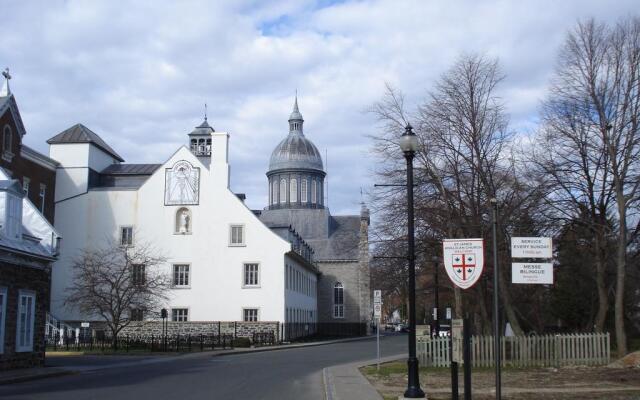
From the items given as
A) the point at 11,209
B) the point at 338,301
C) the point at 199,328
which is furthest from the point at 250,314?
the point at 11,209

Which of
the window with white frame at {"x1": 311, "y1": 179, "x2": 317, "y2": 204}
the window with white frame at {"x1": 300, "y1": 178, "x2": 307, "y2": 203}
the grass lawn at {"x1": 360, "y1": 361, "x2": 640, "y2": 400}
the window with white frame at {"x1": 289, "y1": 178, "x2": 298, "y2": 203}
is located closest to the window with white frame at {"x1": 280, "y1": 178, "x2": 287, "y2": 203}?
the window with white frame at {"x1": 289, "y1": 178, "x2": 298, "y2": 203}

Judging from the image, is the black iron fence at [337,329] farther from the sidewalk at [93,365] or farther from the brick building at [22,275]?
the brick building at [22,275]

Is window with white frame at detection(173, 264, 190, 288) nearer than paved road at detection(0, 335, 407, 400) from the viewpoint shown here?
No

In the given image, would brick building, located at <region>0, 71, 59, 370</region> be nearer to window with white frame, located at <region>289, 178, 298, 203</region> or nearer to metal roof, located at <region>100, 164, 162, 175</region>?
metal roof, located at <region>100, 164, 162, 175</region>

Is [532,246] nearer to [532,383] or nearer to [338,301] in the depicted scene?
[532,383]

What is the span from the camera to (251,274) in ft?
169

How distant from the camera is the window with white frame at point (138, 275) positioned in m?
41.3

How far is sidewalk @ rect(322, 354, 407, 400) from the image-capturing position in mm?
16516

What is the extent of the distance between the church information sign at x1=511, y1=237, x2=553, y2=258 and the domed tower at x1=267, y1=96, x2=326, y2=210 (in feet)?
243

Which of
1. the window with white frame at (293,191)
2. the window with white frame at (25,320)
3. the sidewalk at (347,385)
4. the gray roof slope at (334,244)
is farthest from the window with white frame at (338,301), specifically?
the window with white frame at (25,320)

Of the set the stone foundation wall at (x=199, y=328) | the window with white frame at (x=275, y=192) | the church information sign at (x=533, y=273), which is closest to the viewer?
the church information sign at (x=533, y=273)

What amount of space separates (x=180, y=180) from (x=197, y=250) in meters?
5.33

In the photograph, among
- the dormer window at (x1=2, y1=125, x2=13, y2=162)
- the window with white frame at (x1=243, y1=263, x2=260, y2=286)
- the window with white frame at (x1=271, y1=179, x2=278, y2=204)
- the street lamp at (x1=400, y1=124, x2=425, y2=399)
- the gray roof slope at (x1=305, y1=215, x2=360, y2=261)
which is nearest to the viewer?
the street lamp at (x1=400, y1=124, x2=425, y2=399)

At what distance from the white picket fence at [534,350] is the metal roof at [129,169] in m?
37.9
